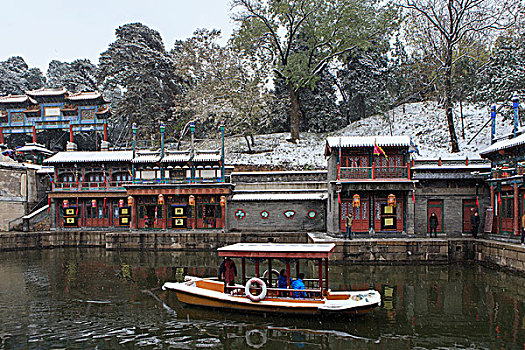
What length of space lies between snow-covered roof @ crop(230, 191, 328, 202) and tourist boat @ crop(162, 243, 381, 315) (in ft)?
47.4

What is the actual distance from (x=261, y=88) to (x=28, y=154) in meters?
23.9

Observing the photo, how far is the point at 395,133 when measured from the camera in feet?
134

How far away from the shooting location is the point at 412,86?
47562 mm

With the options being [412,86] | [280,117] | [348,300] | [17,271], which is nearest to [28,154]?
[17,271]

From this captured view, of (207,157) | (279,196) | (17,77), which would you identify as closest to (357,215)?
(279,196)

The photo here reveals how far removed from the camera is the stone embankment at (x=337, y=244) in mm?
20312

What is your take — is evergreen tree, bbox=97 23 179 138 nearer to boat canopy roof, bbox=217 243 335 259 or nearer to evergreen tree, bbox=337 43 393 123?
evergreen tree, bbox=337 43 393 123

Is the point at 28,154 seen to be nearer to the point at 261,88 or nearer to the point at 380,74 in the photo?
the point at 261,88

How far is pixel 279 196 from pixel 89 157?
1591 centimetres

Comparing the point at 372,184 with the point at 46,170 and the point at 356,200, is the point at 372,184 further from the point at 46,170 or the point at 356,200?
the point at 46,170

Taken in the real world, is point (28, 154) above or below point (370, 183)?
above

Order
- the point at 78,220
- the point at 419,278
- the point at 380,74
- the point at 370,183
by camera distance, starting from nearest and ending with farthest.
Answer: the point at 419,278 → the point at 370,183 → the point at 78,220 → the point at 380,74

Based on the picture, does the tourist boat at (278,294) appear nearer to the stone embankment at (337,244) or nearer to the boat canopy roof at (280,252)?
the boat canopy roof at (280,252)

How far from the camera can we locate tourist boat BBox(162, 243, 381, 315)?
1166 centimetres
